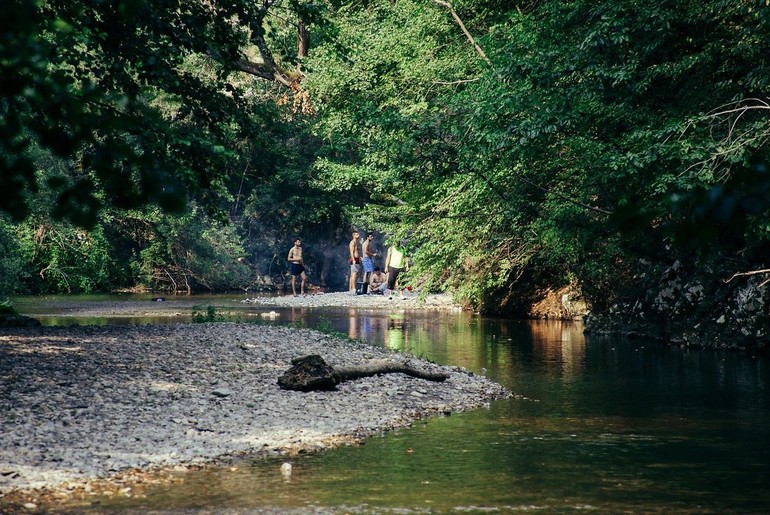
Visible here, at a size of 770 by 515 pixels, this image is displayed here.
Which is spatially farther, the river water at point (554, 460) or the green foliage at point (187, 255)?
the green foliage at point (187, 255)

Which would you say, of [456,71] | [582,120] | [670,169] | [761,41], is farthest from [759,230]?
[456,71]

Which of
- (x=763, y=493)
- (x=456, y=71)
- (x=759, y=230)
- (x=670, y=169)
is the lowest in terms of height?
(x=763, y=493)

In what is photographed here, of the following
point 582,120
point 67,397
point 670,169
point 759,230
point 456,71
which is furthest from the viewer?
point 456,71

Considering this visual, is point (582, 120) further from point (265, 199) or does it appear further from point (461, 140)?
point (265, 199)

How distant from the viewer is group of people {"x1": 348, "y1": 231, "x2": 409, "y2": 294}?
1363 inches

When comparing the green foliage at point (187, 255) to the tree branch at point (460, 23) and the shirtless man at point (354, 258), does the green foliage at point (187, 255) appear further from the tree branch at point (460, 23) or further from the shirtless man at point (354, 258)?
the tree branch at point (460, 23)

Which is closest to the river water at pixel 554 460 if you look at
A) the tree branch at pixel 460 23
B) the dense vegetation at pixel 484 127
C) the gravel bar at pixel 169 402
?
the gravel bar at pixel 169 402

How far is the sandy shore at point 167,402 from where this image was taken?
8508 mm

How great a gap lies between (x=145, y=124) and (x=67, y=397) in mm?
3142

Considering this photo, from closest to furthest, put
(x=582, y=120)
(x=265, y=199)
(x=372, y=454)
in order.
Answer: (x=372, y=454)
(x=582, y=120)
(x=265, y=199)

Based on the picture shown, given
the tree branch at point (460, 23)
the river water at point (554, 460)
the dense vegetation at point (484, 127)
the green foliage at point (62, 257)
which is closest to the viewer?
the dense vegetation at point (484, 127)

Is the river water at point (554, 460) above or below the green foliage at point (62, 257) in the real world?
below

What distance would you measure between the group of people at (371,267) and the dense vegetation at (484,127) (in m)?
1.49

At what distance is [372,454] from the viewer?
30.5 ft
